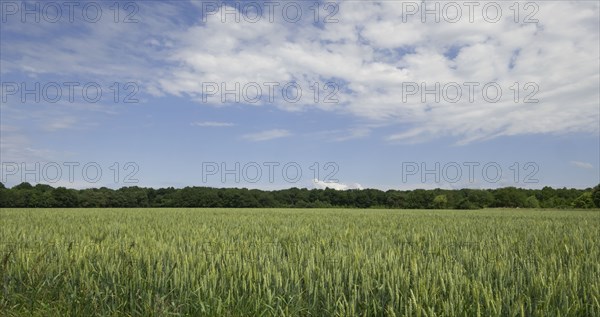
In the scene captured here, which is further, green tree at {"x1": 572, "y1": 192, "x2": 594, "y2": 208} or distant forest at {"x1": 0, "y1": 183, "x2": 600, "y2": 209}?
green tree at {"x1": 572, "y1": 192, "x2": 594, "y2": 208}

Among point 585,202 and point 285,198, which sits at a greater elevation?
point 285,198

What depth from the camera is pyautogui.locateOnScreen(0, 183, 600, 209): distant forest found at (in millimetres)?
68125

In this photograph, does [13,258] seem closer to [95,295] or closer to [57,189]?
[95,295]

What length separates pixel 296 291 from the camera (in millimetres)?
3932

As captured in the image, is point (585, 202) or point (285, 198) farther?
point (285, 198)

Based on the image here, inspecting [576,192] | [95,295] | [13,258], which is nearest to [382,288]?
[95,295]

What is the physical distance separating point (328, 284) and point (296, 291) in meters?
0.36

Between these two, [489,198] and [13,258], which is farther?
[489,198]

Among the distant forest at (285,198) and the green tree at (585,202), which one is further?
the green tree at (585,202)

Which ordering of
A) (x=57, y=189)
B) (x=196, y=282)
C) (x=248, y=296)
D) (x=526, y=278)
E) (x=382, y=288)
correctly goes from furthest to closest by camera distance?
1. (x=57, y=189)
2. (x=526, y=278)
3. (x=196, y=282)
4. (x=248, y=296)
5. (x=382, y=288)

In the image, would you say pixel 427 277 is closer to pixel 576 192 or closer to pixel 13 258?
pixel 13 258

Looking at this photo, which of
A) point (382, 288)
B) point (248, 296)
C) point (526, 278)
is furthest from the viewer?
point (526, 278)

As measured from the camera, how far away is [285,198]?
8325 cm

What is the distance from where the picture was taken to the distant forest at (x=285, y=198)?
6812 centimetres
